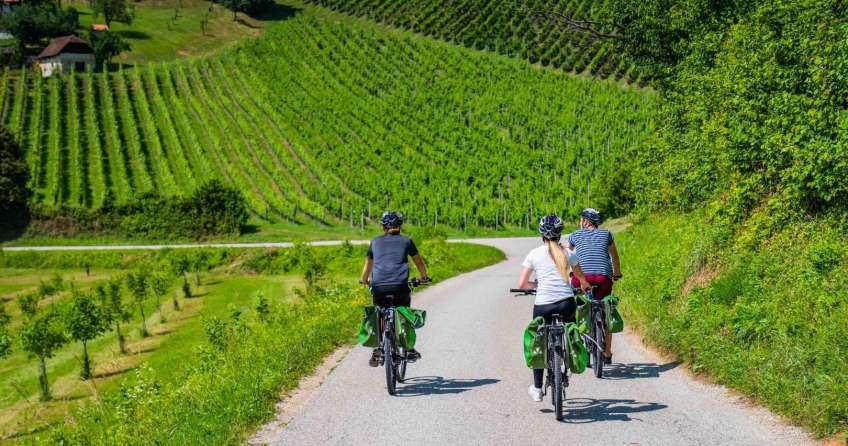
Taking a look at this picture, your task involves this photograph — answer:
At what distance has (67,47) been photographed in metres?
112

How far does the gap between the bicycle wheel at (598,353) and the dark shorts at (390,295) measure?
101 inches

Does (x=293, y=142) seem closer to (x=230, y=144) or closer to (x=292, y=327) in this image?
(x=230, y=144)

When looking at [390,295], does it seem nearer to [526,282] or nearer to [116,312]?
[526,282]

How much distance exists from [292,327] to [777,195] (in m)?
9.87

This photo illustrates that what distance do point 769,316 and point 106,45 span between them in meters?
123

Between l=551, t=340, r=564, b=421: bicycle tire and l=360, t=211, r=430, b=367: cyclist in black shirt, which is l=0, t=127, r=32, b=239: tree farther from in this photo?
l=551, t=340, r=564, b=421: bicycle tire

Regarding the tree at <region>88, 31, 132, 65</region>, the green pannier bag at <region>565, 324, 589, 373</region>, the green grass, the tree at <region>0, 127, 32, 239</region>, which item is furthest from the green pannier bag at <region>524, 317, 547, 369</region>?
the green grass

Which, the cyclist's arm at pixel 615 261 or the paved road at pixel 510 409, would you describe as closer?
the paved road at pixel 510 409

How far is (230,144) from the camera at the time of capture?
8512cm

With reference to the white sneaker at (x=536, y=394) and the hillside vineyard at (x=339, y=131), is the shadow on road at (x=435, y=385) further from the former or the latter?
the hillside vineyard at (x=339, y=131)

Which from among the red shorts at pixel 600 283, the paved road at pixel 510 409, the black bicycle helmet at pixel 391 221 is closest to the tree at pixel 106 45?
the paved road at pixel 510 409

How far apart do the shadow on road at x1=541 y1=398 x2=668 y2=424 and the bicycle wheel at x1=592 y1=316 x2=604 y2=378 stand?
1.24m

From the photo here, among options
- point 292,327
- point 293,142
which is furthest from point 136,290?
point 293,142

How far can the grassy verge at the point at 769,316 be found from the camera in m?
8.65
